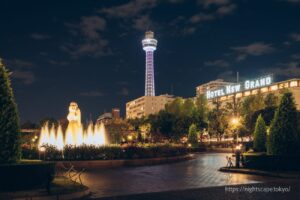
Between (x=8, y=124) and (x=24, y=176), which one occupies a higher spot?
(x=8, y=124)

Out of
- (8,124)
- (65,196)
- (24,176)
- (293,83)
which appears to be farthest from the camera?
(293,83)

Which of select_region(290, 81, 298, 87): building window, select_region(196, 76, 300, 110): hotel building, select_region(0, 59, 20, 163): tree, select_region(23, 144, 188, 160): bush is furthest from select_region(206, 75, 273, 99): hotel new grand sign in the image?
select_region(0, 59, 20, 163): tree

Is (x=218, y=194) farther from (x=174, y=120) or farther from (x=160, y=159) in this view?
(x=174, y=120)

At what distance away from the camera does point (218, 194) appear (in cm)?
1452

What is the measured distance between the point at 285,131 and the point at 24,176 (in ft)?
52.1

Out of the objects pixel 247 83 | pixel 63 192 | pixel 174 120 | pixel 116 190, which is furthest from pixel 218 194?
pixel 247 83

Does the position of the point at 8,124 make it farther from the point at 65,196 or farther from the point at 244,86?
the point at 244,86

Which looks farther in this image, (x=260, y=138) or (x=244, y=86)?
(x=244, y=86)

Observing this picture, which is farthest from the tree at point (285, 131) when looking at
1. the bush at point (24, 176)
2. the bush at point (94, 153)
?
the bush at point (24, 176)

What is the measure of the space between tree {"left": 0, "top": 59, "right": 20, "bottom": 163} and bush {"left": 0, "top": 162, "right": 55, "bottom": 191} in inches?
31.9

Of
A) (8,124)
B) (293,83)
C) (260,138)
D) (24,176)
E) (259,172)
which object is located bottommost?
(259,172)

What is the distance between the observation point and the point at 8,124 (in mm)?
15266

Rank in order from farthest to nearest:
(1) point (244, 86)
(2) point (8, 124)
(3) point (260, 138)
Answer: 1. (1) point (244, 86)
2. (3) point (260, 138)
3. (2) point (8, 124)

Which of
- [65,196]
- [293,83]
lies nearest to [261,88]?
[293,83]
